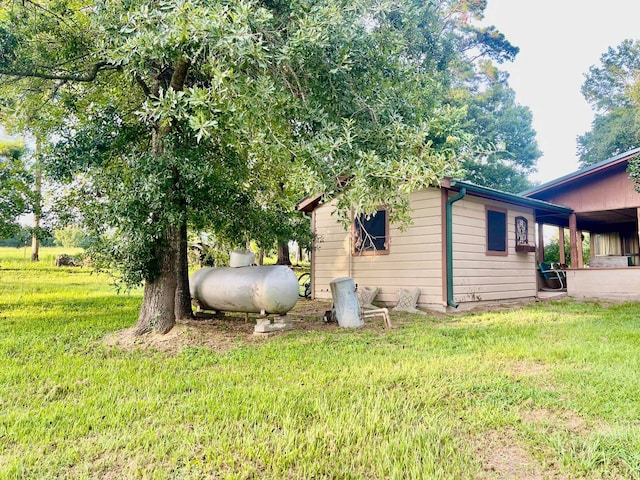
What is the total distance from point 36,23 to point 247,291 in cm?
460

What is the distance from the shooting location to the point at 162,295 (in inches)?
209

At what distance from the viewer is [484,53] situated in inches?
843

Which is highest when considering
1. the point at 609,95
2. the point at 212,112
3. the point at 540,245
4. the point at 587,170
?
the point at 609,95

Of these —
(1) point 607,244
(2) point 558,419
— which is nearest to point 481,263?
(2) point 558,419

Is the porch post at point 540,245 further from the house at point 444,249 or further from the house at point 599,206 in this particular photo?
the house at point 444,249

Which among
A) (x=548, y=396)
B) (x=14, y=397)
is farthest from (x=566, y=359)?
(x=14, y=397)

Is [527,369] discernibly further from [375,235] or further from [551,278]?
[551,278]

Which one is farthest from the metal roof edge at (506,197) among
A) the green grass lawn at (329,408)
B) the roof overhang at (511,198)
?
the green grass lawn at (329,408)

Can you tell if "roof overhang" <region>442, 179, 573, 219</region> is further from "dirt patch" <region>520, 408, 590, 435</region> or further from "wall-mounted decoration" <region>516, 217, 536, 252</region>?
"dirt patch" <region>520, 408, 590, 435</region>

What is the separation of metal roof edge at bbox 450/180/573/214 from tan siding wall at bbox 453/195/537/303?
198mm

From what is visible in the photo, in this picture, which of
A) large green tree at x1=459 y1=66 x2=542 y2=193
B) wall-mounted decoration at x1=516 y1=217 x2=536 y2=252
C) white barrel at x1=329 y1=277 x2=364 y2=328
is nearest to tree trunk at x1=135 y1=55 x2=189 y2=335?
white barrel at x1=329 y1=277 x2=364 y2=328

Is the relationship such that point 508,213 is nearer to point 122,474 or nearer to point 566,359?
point 566,359

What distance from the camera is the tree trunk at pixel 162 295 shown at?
206 inches

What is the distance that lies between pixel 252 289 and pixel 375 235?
3982 mm
